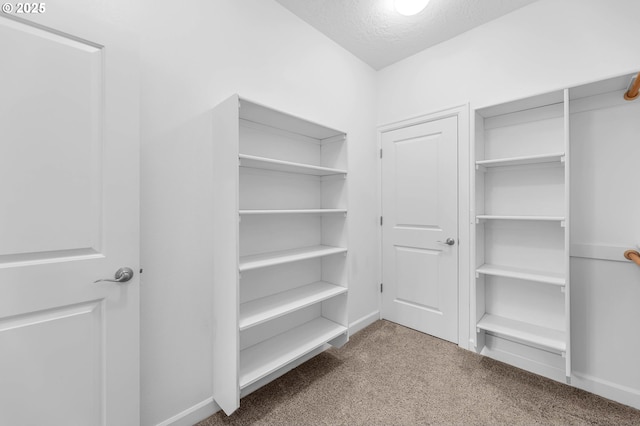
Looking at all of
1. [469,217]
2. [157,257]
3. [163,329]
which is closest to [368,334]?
[469,217]

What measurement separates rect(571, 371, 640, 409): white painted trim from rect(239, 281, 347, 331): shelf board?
174cm

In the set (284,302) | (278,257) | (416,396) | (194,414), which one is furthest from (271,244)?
(416,396)

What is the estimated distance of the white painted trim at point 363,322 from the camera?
265cm

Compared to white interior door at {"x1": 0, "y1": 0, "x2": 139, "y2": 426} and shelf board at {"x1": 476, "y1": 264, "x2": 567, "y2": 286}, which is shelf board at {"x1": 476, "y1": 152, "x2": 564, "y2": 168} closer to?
shelf board at {"x1": 476, "y1": 264, "x2": 567, "y2": 286}

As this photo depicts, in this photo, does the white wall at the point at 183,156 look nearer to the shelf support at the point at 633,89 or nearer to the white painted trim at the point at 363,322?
the white painted trim at the point at 363,322

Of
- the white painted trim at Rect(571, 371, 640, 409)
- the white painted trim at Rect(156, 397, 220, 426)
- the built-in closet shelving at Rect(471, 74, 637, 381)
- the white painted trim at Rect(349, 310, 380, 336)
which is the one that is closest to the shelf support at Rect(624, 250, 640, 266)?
the built-in closet shelving at Rect(471, 74, 637, 381)

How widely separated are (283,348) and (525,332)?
5.85 ft

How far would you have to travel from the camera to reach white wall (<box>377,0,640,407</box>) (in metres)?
1.74

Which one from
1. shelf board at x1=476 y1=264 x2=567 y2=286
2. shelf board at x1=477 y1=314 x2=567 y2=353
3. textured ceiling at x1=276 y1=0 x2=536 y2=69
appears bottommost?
shelf board at x1=477 y1=314 x2=567 y2=353

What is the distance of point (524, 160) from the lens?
1964 millimetres

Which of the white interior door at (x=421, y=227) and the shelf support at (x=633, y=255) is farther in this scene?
the white interior door at (x=421, y=227)

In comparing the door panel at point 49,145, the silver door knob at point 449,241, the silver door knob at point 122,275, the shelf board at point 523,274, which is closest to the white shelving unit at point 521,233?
the shelf board at point 523,274

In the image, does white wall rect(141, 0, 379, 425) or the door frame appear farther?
the door frame

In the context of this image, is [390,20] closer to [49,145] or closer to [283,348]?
[49,145]
